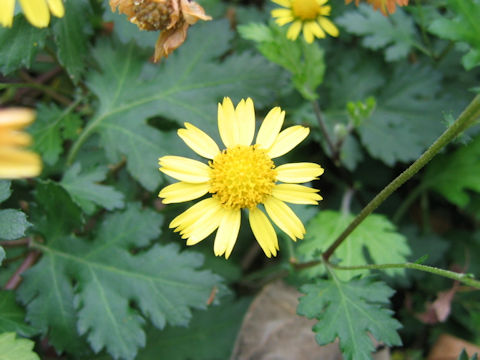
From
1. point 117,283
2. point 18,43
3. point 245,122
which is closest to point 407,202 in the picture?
point 245,122

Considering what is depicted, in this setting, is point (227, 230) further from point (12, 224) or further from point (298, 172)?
point (12, 224)

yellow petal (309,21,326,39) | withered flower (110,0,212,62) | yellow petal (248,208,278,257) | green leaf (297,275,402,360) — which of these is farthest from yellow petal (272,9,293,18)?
green leaf (297,275,402,360)

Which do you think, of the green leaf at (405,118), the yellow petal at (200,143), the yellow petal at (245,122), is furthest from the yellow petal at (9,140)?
the green leaf at (405,118)

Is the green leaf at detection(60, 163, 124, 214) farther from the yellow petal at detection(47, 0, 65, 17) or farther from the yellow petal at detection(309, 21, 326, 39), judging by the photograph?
the yellow petal at detection(309, 21, 326, 39)

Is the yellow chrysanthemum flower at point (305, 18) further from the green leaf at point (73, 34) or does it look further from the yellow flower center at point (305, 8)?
the green leaf at point (73, 34)

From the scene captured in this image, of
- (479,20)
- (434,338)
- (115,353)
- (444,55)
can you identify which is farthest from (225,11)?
(434,338)

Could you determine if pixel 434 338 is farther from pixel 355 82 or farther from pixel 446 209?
pixel 355 82
